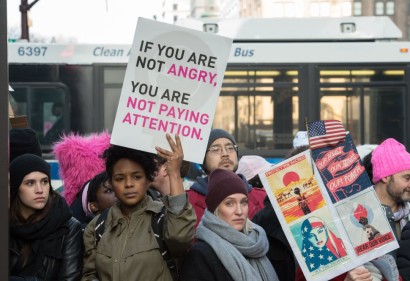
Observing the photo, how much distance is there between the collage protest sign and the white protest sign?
0.47 meters

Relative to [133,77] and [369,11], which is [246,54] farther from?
[369,11]

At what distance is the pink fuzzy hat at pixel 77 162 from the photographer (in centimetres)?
666

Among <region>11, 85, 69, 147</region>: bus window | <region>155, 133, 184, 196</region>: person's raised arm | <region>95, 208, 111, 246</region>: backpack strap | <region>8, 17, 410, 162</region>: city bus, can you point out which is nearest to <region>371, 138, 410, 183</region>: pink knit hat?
<region>155, 133, 184, 196</region>: person's raised arm

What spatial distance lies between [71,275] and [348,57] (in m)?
10.4

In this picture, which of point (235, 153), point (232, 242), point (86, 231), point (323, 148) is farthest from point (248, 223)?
point (235, 153)

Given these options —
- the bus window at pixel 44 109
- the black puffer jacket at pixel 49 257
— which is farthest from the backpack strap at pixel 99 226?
the bus window at pixel 44 109

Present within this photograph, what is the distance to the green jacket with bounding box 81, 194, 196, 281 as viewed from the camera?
14.3ft

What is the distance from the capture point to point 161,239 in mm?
4457

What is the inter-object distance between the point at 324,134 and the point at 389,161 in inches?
45.0

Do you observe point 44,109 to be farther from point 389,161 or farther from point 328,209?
point 328,209

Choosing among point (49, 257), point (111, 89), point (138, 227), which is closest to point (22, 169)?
point (49, 257)

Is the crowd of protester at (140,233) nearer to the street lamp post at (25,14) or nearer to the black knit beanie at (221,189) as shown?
the black knit beanie at (221,189)

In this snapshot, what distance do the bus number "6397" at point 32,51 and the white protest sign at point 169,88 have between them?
378 inches

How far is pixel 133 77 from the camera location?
183 inches
